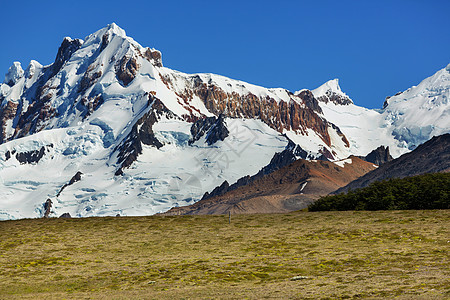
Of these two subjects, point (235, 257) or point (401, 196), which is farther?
point (401, 196)

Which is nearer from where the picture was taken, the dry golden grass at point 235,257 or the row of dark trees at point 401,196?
the dry golden grass at point 235,257

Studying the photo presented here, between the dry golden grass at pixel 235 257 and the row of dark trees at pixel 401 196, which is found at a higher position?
the row of dark trees at pixel 401 196

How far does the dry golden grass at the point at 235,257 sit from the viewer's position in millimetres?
26406

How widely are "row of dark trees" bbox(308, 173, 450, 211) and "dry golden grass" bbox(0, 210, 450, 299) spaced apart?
3487 millimetres

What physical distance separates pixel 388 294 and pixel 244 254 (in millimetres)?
12620

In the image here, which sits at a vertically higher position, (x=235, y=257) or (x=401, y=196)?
(x=401, y=196)

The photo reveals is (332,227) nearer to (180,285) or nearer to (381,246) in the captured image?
(381,246)

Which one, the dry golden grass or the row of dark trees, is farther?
the row of dark trees

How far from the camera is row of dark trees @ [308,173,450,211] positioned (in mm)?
48500

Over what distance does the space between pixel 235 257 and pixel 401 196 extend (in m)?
21.0

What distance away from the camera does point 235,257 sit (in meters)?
34.3

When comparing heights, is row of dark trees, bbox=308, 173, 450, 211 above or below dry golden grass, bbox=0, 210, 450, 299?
above

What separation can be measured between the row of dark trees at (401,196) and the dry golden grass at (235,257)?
349cm

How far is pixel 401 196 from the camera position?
5053 centimetres
